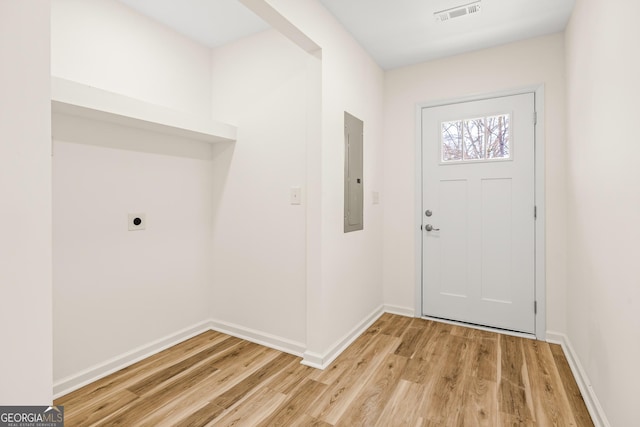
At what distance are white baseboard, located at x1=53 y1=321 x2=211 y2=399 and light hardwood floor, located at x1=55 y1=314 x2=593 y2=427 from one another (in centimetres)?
5

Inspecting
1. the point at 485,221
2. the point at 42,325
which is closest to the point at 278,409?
the point at 42,325

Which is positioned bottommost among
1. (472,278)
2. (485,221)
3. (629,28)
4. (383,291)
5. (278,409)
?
(278,409)

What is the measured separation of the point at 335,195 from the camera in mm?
2480

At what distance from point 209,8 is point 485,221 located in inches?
114

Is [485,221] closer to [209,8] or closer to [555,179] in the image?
[555,179]

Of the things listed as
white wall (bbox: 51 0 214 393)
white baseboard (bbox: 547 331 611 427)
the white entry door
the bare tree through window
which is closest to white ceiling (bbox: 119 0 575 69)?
white wall (bbox: 51 0 214 393)

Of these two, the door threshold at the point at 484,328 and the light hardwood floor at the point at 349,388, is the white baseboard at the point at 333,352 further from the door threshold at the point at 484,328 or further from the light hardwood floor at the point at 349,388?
the door threshold at the point at 484,328

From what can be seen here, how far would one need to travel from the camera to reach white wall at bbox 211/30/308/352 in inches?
98.8

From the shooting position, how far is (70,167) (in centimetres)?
199

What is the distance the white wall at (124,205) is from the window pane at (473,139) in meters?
2.39

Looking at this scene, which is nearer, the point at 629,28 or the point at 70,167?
the point at 629,28

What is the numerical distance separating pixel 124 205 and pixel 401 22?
2494 millimetres

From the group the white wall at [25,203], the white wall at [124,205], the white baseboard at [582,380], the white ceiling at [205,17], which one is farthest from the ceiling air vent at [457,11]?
the white baseboard at [582,380]

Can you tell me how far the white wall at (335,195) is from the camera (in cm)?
230
